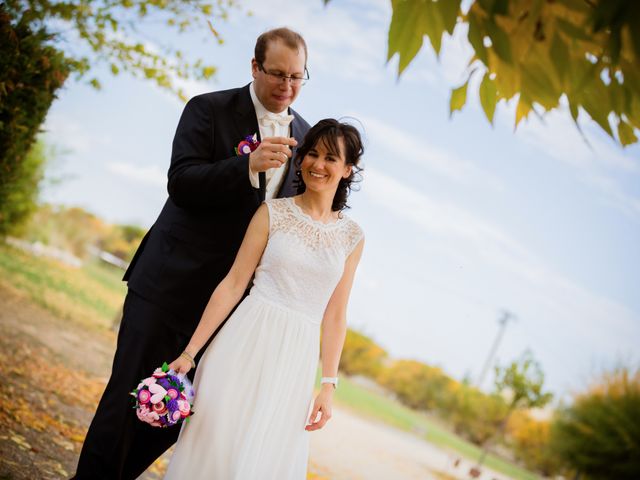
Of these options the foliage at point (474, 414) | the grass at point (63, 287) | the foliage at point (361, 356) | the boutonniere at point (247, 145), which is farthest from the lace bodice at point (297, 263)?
the foliage at point (361, 356)

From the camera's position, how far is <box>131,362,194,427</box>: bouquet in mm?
2695

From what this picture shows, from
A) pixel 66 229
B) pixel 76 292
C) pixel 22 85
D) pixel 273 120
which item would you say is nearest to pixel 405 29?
pixel 273 120

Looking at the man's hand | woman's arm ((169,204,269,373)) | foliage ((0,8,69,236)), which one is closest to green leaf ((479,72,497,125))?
the man's hand

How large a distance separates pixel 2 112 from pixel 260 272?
13.8 feet

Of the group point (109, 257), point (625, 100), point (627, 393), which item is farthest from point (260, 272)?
point (109, 257)

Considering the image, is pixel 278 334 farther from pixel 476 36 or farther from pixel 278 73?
pixel 476 36

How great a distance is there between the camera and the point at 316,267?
3.10 meters

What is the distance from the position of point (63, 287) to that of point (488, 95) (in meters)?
15.2

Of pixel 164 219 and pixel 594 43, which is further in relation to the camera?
pixel 164 219

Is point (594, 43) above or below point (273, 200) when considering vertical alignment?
above

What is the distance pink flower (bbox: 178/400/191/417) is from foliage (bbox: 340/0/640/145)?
1794mm

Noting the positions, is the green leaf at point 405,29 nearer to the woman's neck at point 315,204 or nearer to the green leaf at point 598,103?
the green leaf at point 598,103

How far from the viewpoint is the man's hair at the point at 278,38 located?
327cm

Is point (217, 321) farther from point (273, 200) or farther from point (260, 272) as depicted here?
point (273, 200)
